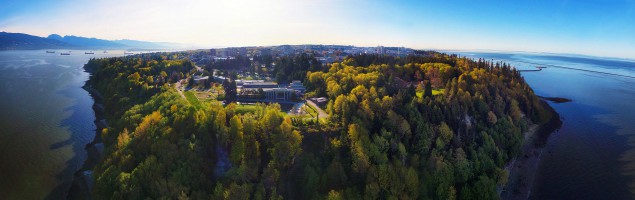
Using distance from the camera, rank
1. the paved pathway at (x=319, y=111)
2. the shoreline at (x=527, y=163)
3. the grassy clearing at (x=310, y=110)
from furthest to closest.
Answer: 1. the grassy clearing at (x=310, y=110)
2. the paved pathway at (x=319, y=111)
3. the shoreline at (x=527, y=163)

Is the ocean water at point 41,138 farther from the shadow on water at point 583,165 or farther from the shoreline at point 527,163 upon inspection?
the shadow on water at point 583,165

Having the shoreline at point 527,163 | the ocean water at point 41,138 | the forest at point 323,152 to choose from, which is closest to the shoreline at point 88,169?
the ocean water at point 41,138

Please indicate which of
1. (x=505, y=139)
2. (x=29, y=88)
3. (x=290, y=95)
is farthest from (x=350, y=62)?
(x=29, y=88)

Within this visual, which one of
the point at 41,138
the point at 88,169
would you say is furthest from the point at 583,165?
the point at 41,138

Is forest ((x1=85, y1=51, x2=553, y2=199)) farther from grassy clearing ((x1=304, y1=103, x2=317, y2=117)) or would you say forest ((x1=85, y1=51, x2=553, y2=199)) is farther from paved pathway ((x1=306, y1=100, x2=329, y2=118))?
grassy clearing ((x1=304, y1=103, x2=317, y2=117))

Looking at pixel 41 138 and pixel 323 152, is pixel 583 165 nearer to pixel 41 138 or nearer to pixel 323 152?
pixel 323 152

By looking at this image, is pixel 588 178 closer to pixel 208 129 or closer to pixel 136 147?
pixel 208 129

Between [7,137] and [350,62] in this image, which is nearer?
[7,137]
